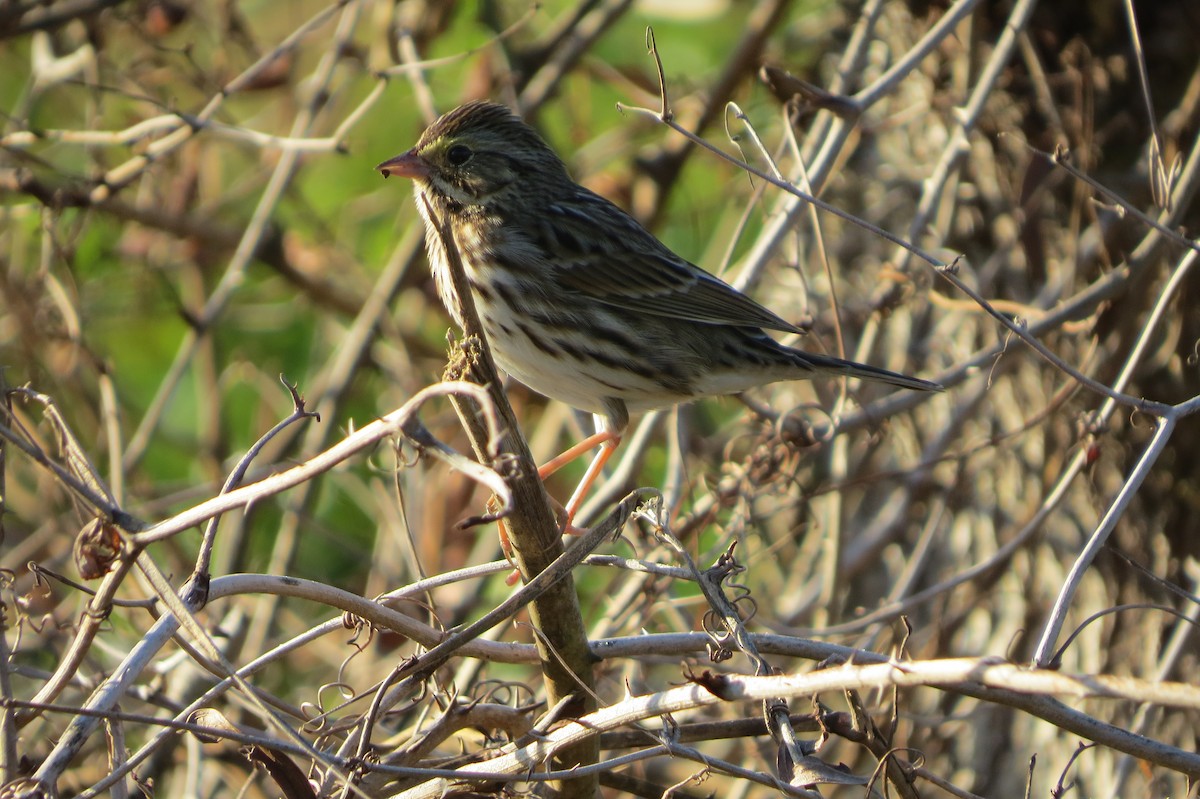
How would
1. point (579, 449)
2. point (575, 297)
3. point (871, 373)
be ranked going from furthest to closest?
point (575, 297)
point (579, 449)
point (871, 373)

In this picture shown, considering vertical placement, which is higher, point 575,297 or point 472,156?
point 472,156

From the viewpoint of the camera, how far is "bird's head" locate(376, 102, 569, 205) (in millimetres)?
3793

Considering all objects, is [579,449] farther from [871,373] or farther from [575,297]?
[871,373]

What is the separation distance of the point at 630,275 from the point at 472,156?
23.1 inches

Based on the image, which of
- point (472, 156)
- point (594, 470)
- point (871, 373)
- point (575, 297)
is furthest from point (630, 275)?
point (871, 373)

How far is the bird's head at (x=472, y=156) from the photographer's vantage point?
3793 mm

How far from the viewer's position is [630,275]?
395 cm

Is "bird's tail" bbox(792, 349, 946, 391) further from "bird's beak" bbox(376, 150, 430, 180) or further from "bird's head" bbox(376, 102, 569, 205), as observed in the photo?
Result: "bird's beak" bbox(376, 150, 430, 180)

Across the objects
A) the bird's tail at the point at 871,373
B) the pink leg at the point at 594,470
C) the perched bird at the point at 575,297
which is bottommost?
the pink leg at the point at 594,470

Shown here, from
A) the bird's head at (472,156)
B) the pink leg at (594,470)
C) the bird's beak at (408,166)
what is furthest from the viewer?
the bird's head at (472,156)

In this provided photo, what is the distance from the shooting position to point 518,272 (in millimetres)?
3699

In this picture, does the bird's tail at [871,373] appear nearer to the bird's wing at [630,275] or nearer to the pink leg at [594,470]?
the bird's wing at [630,275]

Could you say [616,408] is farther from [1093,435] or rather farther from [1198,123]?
[1198,123]

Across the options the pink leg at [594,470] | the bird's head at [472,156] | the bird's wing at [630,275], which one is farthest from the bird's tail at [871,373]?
the bird's head at [472,156]
